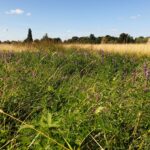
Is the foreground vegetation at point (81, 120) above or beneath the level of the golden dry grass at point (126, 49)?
above

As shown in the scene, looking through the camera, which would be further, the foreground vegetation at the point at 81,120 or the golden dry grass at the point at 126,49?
the golden dry grass at the point at 126,49

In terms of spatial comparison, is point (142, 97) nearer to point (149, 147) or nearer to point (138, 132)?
point (138, 132)

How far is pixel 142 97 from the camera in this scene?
3.17m

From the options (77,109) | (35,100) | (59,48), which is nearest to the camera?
(77,109)

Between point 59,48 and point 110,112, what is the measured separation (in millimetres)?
12569

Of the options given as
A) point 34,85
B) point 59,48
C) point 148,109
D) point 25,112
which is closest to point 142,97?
point 148,109

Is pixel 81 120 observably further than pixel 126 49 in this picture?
No

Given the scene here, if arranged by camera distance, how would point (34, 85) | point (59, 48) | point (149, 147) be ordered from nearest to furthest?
point (149, 147) < point (34, 85) < point (59, 48)

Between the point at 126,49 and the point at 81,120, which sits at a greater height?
the point at 81,120

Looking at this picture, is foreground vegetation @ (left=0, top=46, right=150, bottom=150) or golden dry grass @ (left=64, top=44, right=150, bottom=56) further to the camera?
golden dry grass @ (left=64, top=44, right=150, bottom=56)

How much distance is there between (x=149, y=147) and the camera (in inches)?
104

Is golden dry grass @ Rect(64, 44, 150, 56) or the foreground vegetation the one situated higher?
the foreground vegetation

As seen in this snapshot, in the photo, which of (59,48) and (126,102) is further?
(59,48)

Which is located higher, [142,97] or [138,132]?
[142,97]
